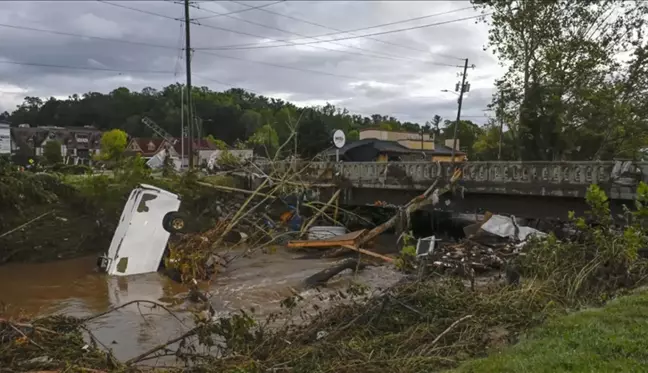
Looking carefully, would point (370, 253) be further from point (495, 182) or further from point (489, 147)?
A: point (489, 147)

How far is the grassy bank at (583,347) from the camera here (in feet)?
15.4

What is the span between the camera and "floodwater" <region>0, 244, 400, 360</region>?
10.0m

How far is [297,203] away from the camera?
20906 mm

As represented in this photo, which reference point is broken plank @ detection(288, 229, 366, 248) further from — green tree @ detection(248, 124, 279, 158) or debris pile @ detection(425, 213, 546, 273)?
debris pile @ detection(425, 213, 546, 273)

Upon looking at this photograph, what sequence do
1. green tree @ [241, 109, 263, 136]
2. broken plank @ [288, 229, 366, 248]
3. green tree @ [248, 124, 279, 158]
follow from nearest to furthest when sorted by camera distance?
1. broken plank @ [288, 229, 366, 248]
2. green tree @ [248, 124, 279, 158]
3. green tree @ [241, 109, 263, 136]

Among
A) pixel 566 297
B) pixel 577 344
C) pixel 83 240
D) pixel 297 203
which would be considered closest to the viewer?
pixel 577 344

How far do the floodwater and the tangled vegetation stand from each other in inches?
105

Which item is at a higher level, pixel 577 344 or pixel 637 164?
pixel 637 164

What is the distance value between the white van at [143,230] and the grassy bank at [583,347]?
1069 cm

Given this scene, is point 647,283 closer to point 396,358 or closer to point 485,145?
point 396,358

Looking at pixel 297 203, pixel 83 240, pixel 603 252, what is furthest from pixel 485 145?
pixel 603 252

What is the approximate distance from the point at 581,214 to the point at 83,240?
15.9m

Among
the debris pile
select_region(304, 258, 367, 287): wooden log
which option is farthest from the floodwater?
the debris pile

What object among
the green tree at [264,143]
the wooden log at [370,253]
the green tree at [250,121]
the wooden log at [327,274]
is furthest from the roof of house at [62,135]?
the wooden log at [327,274]
